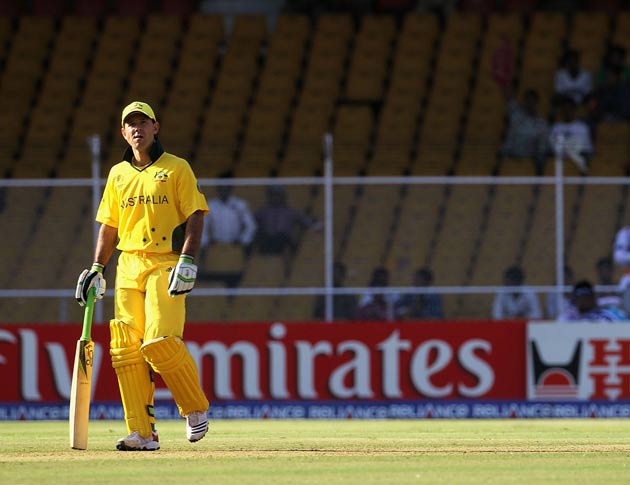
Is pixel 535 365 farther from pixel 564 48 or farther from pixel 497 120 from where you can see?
pixel 564 48

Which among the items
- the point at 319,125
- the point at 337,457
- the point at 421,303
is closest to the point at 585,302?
the point at 421,303

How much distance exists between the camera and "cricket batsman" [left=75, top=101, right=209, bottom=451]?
9.85 metres

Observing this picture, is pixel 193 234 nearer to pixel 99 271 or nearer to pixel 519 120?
pixel 99 271

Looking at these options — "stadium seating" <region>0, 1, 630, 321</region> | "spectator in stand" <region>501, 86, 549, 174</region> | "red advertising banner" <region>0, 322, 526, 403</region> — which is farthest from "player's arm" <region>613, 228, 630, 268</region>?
"spectator in stand" <region>501, 86, 549, 174</region>

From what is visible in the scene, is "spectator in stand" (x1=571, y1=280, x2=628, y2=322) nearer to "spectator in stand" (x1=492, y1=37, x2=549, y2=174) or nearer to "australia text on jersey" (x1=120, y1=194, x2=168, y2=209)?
"spectator in stand" (x1=492, y1=37, x2=549, y2=174)

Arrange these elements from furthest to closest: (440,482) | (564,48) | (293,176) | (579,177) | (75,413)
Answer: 1. (564,48)
2. (293,176)
3. (579,177)
4. (75,413)
5. (440,482)

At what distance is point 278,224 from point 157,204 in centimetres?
643

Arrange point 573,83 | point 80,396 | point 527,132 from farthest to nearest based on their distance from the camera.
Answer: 1. point 573,83
2. point 527,132
3. point 80,396

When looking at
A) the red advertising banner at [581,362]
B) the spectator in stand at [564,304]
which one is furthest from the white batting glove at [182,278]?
the spectator in stand at [564,304]

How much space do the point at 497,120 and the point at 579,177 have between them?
482 cm

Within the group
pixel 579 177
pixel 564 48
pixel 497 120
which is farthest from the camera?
pixel 564 48

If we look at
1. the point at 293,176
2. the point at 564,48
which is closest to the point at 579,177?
the point at 293,176

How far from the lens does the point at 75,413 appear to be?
1003cm

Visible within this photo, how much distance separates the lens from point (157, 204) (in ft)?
32.8
